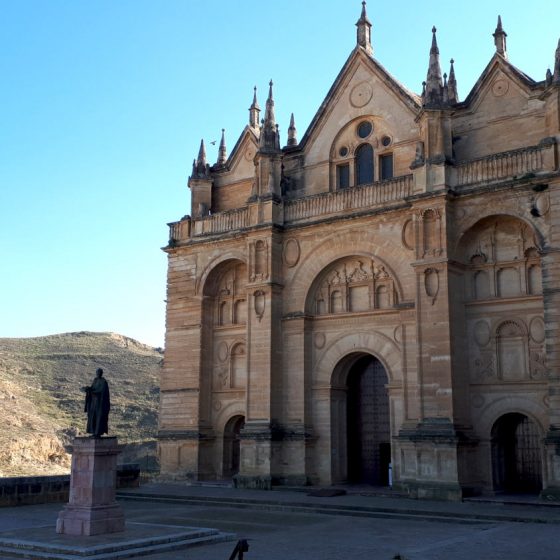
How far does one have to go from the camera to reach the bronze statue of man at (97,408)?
1765cm

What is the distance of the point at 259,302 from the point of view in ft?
101

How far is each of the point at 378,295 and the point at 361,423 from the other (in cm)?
527

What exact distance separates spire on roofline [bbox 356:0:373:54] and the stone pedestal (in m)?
21.3

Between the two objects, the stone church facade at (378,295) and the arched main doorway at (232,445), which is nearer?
the stone church facade at (378,295)

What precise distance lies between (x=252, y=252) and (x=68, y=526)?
16.4 m

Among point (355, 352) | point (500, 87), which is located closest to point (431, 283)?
point (355, 352)

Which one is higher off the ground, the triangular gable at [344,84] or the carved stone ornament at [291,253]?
the triangular gable at [344,84]

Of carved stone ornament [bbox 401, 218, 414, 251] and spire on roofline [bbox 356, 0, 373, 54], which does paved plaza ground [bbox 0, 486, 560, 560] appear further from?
spire on roofline [bbox 356, 0, 373, 54]

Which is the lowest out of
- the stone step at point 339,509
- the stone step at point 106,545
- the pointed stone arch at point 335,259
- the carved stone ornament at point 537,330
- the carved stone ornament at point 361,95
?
the stone step at point 106,545

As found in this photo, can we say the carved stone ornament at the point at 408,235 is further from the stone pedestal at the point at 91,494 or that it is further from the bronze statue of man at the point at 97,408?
the stone pedestal at the point at 91,494

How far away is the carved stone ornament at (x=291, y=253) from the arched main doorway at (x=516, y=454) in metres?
10.3

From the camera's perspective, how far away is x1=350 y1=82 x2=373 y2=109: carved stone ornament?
31.0 meters

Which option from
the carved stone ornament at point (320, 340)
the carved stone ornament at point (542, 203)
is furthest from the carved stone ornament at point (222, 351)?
the carved stone ornament at point (542, 203)

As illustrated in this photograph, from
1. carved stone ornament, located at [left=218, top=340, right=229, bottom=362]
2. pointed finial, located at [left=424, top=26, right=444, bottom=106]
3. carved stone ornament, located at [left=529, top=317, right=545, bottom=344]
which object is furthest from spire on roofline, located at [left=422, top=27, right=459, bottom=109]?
carved stone ornament, located at [left=218, top=340, right=229, bottom=362]
